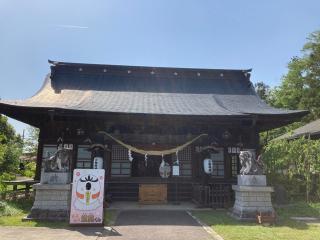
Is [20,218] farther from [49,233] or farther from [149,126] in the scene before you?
[149,126]

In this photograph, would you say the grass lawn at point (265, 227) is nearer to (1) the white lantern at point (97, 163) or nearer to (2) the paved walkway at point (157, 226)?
(2) the paved walkway at point (157, 226)

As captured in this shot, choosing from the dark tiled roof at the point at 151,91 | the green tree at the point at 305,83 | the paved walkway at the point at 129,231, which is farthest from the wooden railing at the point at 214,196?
the green tree at the point at 305,83

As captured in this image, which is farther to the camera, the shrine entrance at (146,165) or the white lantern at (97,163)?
the shrine entrance at (146,165)

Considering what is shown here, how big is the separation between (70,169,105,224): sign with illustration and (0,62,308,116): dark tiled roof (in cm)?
460

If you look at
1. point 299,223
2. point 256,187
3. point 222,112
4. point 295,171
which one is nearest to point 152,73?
point 222,112

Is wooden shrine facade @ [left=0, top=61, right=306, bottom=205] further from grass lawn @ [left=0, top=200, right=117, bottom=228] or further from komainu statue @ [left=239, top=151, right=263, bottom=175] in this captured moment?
grass lawn @ [left=0, top=200, right=117, bottom=228]

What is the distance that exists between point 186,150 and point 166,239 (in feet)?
27.8

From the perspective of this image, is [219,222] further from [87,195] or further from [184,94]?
[184,94]

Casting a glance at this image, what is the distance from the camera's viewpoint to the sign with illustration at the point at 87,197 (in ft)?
29.2

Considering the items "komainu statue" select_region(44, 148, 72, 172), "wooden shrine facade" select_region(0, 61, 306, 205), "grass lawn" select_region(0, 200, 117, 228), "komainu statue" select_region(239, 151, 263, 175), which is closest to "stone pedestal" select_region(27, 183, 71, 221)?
"grass lawn" select_region(0, 200, 117, 228)

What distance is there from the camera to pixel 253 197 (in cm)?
1043

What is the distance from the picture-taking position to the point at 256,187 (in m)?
10.4

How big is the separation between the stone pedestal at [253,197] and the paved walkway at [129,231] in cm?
177

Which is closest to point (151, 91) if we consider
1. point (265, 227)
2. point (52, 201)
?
point (52, 201)
